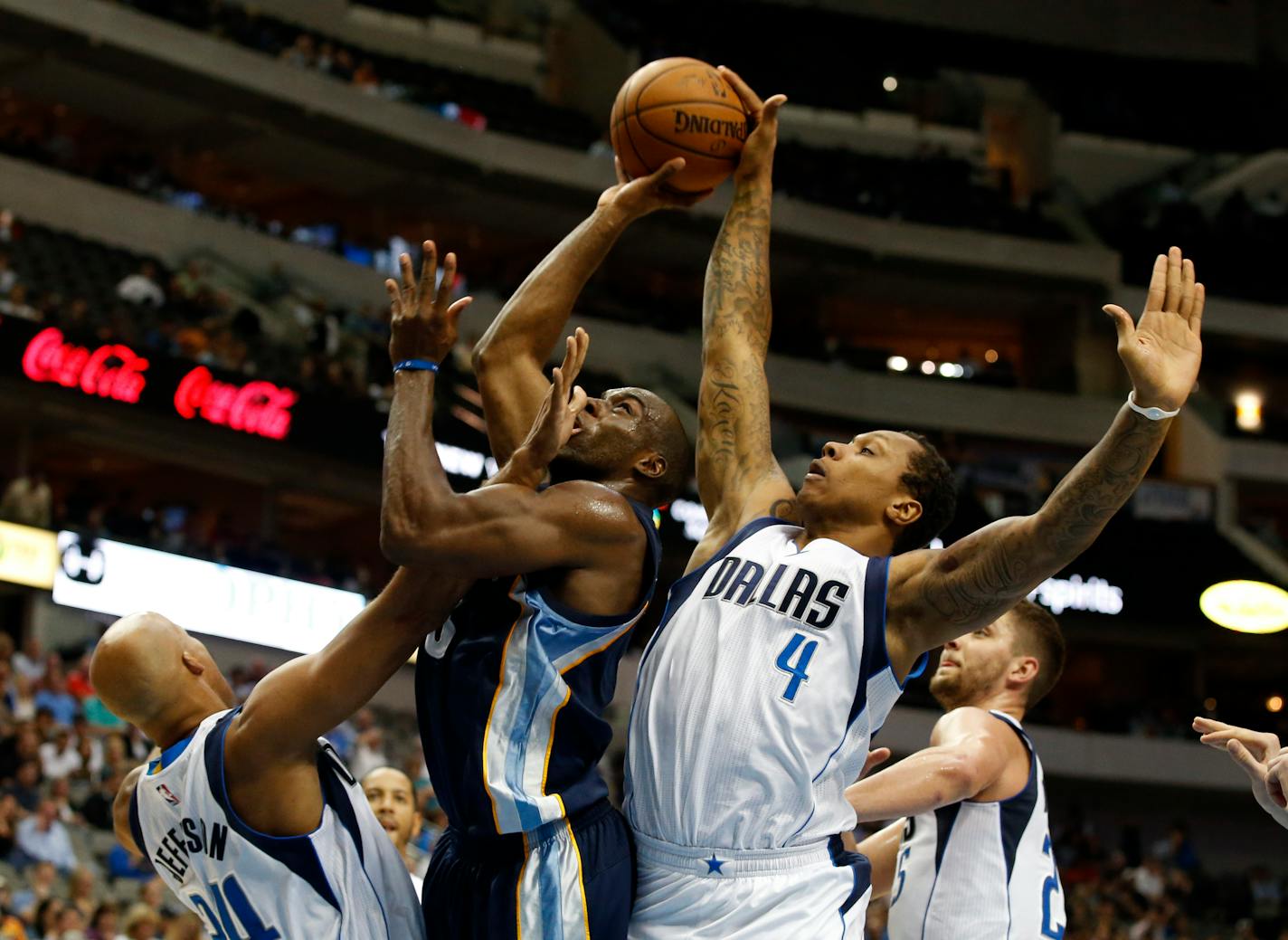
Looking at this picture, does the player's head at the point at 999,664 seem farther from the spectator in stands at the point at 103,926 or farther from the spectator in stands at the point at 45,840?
the spectator in stands at the point at 45,840

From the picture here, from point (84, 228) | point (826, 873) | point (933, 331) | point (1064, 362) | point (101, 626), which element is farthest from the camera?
point (933, 331)

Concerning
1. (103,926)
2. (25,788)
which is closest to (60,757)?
(25,788)

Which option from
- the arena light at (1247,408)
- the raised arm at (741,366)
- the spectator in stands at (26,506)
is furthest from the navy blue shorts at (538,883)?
the arena light at (1247,408)

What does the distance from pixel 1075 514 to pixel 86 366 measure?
16.7 m

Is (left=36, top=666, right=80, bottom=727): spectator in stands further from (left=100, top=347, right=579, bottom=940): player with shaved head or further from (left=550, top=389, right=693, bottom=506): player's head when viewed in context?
(left=550, top=389, right=693, bottom=506): player's head

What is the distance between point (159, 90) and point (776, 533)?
2255cm

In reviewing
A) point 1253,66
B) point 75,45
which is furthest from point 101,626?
point 1253,66

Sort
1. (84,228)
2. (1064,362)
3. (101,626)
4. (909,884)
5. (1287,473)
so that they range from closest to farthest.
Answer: (909,884) → (101,626) → (84,228) → (1287,473) → (1064,362)

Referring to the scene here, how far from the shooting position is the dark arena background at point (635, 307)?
1878 centimetres

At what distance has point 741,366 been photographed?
496cm

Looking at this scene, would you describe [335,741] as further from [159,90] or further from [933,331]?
[933,331]

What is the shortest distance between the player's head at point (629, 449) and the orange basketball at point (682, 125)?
101 centimetres

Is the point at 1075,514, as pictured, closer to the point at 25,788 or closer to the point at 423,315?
the point at 423,315

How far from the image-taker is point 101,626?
680 inches
